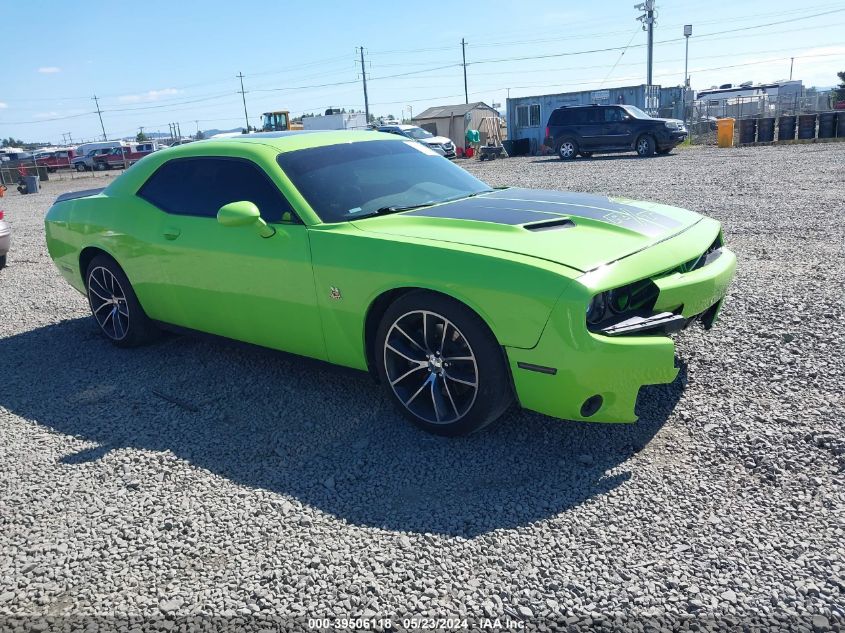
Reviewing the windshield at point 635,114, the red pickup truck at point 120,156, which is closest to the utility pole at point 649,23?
the windshield at point 635,114

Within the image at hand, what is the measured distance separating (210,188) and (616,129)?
20949 millimetres

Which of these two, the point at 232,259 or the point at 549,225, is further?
the point at 232,259

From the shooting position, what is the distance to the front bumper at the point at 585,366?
3018mm

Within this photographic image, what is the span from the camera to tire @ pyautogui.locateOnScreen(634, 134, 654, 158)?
22.6 metres

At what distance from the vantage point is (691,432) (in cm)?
350

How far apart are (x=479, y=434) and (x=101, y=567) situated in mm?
1844

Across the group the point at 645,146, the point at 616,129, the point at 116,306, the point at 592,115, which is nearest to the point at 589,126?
the point at 592,115

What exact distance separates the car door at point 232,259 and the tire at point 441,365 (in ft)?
1.81

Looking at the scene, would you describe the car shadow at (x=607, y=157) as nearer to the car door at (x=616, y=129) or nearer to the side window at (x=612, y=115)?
the car door at (x=616, y=129)

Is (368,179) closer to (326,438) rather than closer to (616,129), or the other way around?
(326,438)

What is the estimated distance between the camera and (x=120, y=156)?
151 ft

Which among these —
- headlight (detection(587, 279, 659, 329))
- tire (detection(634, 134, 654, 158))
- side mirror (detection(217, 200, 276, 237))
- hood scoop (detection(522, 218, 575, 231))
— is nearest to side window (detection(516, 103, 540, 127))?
tire (detection(634, 134, 654, 158))

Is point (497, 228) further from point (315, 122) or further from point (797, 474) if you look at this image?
point (315, 122)

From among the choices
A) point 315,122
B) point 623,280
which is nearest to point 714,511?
point 623,280
